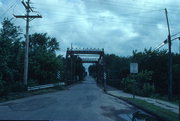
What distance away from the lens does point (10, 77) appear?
25203 millimetres

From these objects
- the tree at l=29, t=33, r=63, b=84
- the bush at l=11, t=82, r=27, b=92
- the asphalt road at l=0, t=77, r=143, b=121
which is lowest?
the asphalt road at l=0, t=77, r=143, b=121

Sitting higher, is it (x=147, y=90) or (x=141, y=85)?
(x=141, y=85)

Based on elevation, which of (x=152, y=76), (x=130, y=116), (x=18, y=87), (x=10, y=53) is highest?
(x=10, y=53)

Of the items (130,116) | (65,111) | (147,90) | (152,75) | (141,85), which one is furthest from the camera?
(152,75)

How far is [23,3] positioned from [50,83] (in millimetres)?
15068

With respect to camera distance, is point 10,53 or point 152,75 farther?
point 152,75

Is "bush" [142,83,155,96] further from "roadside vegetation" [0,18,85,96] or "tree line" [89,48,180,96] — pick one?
"roadside vegetation" [0,18,85,96]

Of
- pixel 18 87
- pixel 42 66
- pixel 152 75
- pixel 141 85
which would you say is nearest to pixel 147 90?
pixel 141 85

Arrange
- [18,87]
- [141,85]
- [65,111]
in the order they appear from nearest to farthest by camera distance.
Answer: [65,111]
[18,87]
[141,85]

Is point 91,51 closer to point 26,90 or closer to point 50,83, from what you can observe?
point 50,83

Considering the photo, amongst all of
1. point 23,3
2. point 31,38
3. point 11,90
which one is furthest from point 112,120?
point 31,38

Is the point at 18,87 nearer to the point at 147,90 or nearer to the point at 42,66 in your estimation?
the point at 42,66

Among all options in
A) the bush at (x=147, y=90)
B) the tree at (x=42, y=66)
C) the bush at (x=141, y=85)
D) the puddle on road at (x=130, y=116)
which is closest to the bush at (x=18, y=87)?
the tree at (x=42, y=66)

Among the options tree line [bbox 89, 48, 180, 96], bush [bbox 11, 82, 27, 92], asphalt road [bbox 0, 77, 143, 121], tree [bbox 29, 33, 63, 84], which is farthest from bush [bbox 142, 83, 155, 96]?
tree [bbox 29, 33, 63, 84]
